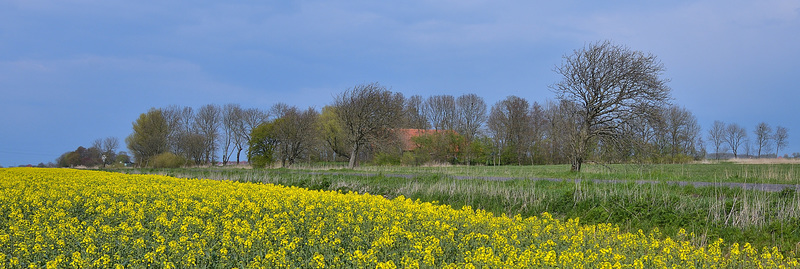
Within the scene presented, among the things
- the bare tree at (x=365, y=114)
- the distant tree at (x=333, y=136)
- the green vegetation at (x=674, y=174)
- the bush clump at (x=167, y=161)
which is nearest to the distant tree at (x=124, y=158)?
the bush clump at (x=167, y=161)

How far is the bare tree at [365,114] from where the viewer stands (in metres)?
34.0

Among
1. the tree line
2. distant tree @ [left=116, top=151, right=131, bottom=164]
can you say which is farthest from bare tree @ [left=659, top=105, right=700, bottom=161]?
distant tree @ [left=116, top=151, right=131, bottom=164]

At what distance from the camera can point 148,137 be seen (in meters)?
53.3

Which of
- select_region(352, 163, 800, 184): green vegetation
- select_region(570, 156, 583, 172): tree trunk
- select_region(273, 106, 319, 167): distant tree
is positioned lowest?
select_region(352, 163, 800, 184): green vegetation

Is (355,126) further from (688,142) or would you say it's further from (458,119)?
(688,142)

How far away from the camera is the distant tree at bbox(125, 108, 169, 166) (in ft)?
173

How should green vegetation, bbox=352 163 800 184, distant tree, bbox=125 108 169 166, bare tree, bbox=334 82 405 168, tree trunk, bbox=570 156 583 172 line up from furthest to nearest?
distant tree, bbox=125 108 169 166
bare tree, bbox=334 82 405 168
tree trunk, bbox=570 156 583 172
green vegetation, bbox=352 163 800 184

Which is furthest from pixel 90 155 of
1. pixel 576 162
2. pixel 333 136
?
pixel 576 162

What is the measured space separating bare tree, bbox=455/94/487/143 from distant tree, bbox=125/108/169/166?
31945 mm

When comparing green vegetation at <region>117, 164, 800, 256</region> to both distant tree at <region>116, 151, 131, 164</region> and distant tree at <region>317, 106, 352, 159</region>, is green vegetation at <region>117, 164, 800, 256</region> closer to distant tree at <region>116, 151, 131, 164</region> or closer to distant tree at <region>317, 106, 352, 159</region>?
distant tree at <region>317, 106, 352, 159</region>

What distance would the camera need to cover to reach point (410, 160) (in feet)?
139

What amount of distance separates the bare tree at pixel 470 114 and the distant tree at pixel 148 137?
1258 inches

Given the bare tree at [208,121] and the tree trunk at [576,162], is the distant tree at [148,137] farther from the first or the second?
the tree trunk at [576,162]

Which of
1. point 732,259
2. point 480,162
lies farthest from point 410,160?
point 732,259
